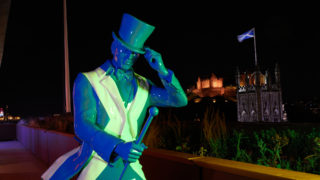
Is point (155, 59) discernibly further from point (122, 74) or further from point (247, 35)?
point (247, 35)

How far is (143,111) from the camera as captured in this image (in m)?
1.87

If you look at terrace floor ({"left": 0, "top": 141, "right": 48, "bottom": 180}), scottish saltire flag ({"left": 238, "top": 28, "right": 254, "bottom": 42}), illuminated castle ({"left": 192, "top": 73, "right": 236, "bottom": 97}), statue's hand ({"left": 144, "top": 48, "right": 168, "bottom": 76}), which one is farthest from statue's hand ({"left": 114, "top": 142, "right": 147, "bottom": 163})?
illuminated castle ({"left": 192, "top": 73, "right": 236, "bottom": 97})

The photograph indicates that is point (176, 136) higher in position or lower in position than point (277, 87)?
lower

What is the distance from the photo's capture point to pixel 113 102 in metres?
1.71

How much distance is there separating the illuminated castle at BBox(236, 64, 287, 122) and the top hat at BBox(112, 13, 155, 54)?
17.6 m

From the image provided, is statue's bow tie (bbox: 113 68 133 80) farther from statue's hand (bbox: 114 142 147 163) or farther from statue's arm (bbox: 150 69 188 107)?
statue's hand (bbox: 114 142 147 163)

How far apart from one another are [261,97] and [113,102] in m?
18.6

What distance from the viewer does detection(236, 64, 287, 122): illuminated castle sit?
18656 mm

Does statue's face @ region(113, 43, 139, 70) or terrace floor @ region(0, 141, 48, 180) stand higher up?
statue's face @ region(113, 43, 139, 70)

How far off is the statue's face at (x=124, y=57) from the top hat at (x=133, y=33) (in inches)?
1.8

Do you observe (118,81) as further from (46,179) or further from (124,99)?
(46,179)

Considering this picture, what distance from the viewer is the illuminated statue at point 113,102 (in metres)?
1.64

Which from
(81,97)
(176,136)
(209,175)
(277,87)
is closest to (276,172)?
(209,175)

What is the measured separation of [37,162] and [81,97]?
27.7 feet
